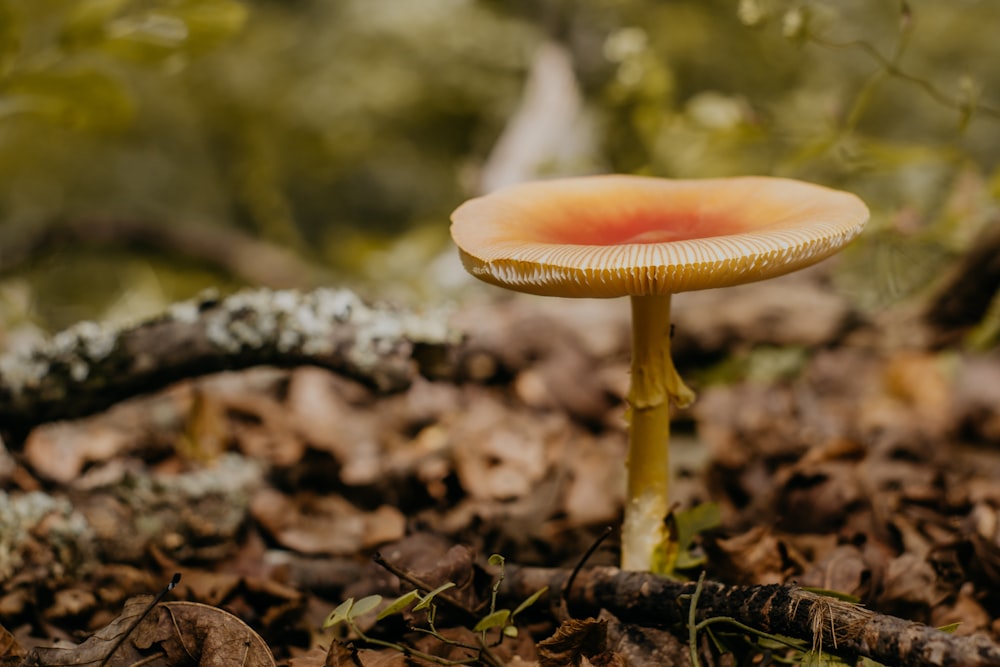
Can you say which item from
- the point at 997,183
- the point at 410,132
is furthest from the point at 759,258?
the point at 410,132

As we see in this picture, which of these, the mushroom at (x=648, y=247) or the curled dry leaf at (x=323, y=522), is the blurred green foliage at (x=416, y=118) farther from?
the curled dry leaf at (x=323, y=522)

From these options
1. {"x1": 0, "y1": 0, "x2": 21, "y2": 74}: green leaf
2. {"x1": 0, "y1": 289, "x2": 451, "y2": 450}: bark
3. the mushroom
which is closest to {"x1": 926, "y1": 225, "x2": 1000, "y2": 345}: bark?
the mushroom

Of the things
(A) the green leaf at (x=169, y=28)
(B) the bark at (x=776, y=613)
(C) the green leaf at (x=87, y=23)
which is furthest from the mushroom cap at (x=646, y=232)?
(C) the green leaf at (x=87, y=23)

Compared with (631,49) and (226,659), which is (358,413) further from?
(631,49)

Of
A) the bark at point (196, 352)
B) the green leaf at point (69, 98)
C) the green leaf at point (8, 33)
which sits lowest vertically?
the bark at point (196, 352)

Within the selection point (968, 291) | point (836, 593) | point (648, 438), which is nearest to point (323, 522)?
point (648, 438)

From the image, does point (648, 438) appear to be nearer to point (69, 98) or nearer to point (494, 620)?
point (494, 620)
